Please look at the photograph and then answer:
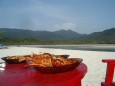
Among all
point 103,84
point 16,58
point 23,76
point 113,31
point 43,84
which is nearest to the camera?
point 43,84

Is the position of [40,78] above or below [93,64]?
above

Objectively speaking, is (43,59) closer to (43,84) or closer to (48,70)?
(48,70)

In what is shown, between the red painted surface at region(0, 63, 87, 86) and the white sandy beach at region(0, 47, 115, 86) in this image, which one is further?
the white sandy beach at region(0, 47, 115, 86)

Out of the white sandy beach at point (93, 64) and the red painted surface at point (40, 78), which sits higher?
the red painted surface at point (40, 78)

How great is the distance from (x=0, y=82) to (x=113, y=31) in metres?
189

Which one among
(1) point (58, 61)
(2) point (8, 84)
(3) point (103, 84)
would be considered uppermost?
(1) point (58, 61)

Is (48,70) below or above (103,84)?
above

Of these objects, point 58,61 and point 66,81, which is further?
point 58,61

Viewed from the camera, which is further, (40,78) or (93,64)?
(93,64)

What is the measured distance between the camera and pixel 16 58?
2.86m

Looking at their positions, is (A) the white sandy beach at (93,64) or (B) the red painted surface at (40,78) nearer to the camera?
(B) the red painted surface at (40,78)

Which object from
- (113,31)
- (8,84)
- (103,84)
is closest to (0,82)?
(8,84)

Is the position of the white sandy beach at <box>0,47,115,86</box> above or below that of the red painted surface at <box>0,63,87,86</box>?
below

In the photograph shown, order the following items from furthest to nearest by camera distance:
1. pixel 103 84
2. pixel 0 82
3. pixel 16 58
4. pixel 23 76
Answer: pixel 103 84 → pixel 16 58 → pixel 23 76 → pixel 0 82
